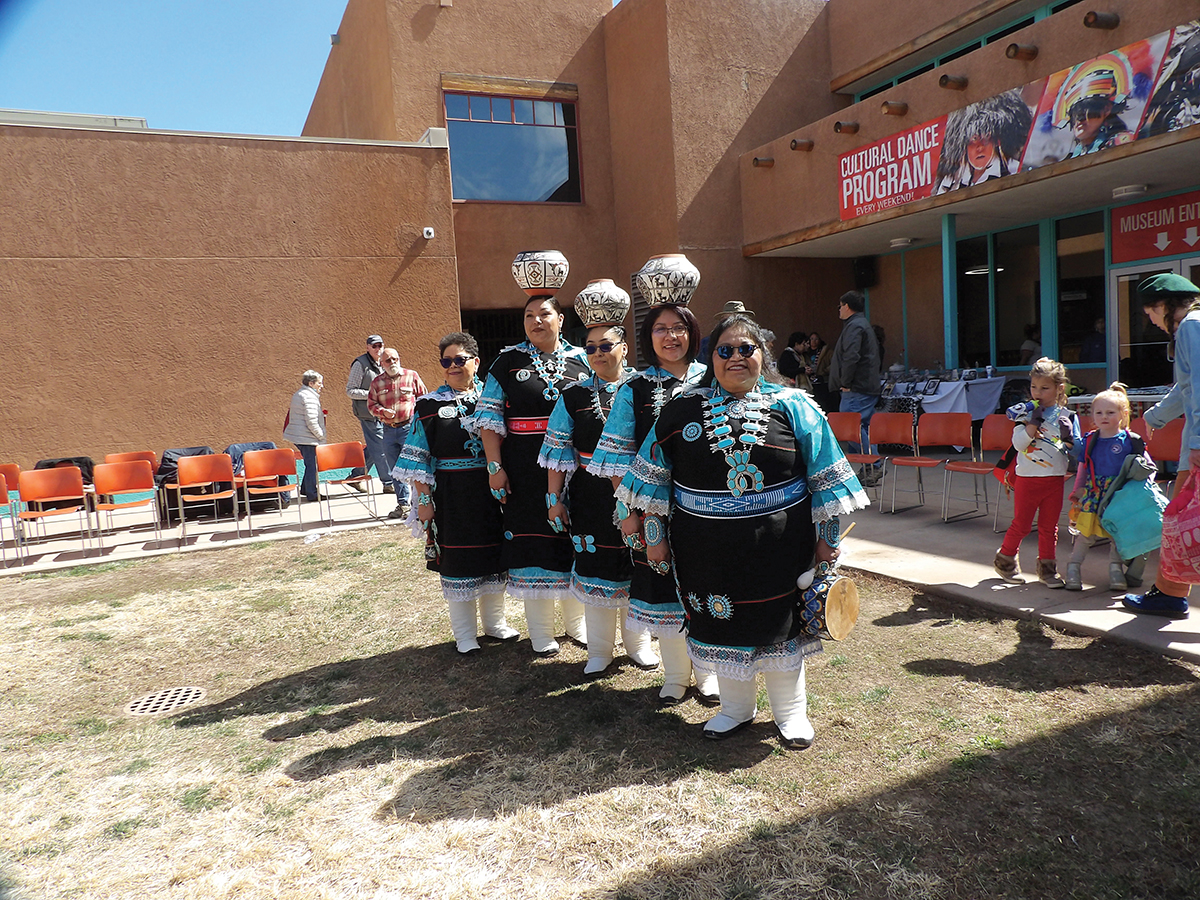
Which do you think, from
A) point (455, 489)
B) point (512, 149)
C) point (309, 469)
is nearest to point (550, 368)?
point (455, 489)

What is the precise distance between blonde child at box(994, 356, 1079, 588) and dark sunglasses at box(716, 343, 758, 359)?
8.65 ft

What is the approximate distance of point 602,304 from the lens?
374 cm

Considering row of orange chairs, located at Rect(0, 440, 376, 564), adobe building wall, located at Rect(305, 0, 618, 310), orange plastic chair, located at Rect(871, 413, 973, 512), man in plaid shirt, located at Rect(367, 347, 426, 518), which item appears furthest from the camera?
adobe building wall, located at Rect(305, 0, 618, 310)

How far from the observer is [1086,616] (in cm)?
421

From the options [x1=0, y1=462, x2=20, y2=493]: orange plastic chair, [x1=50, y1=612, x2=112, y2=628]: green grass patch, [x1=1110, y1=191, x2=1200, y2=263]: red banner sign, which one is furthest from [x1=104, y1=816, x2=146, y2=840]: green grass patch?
[x1=1110, y1=191, x2=1200, y2=263]: red banner sign

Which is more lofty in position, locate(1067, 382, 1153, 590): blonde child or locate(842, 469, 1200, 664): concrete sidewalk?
locate(1067, 382, 1153, 590): blonde child

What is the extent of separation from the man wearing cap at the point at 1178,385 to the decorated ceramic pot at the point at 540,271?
288 centimetres

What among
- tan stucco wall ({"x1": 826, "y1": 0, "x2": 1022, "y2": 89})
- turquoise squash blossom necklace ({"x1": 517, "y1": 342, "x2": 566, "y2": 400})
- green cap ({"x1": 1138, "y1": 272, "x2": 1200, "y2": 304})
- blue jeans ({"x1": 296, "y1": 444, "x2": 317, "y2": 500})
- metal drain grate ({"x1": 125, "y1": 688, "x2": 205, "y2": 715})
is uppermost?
tan stucco wall ({"x1": 826, "y1": 0, "x2": 1022, "y2": 89})

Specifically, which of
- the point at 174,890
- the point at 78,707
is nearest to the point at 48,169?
the point at 78,707

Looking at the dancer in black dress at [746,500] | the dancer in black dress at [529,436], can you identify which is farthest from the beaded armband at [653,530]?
the dancer in black dress at [529,436]

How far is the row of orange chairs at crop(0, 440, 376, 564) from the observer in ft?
25.3

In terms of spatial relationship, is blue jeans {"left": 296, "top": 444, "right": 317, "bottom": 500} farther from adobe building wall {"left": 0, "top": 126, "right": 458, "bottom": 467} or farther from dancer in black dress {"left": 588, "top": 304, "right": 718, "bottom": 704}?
dancer in black dress {"left": 588, "top": 304, "right": 718, "bottom": 704}

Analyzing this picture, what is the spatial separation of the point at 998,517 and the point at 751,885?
198 inches

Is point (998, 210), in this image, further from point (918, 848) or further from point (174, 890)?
point (174, 890)
